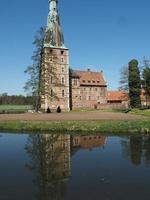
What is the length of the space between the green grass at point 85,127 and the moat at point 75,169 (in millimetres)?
4170

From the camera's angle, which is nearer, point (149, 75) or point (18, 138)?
point (18, 138)

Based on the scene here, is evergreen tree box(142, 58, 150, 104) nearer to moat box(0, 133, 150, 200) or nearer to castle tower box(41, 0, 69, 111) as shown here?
castle tower box(41, 0, 69, 111)

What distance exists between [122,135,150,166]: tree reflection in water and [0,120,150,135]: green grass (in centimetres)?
331

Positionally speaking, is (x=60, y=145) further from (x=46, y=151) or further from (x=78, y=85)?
(x=78, y=85)

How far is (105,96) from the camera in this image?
105688 mm

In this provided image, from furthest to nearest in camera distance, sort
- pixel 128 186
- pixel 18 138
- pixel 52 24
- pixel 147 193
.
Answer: pixel 52 24
pixel 18 138
pixel 128 186
pixel 147 193

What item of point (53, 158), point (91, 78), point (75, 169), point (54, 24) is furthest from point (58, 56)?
point (75, 169)

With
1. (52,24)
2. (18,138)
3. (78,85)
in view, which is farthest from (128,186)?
(78,85)

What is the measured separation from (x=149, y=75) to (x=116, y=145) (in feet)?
150

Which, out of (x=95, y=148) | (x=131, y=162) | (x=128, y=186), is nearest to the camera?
(x=128, y=186)

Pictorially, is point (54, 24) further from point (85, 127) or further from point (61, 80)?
point (85, 127)

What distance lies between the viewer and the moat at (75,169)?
12594 mm

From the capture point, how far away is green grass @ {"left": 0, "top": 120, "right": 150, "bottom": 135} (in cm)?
3269

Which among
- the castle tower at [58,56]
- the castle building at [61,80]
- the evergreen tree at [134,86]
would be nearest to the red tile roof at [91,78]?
the castle building at [61,80]
